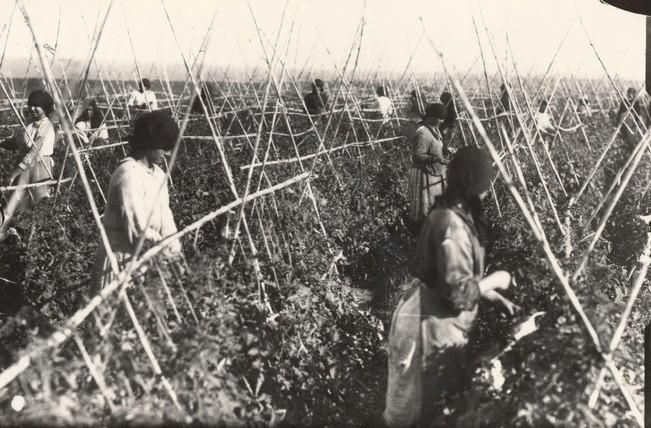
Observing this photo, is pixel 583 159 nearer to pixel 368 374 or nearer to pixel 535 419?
pixel 368 374

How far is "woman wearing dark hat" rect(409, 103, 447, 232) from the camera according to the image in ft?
18.4

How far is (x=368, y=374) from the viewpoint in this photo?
3953mm

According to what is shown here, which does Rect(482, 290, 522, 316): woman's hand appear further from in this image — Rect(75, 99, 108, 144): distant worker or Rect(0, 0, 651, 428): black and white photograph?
Rect(75, 99, 108, 144): distant worker

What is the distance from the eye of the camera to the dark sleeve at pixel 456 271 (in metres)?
2.39

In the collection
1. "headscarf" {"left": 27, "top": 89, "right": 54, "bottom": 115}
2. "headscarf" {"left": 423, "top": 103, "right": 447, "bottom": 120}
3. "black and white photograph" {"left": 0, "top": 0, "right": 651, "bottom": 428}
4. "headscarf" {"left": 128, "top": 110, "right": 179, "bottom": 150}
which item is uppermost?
"headscarf" {"left": 27, "top": 89, "right": 54, "bottom": 115}

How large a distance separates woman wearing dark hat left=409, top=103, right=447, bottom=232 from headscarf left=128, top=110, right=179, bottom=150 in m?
2.88

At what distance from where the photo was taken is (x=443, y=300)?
2543 mm

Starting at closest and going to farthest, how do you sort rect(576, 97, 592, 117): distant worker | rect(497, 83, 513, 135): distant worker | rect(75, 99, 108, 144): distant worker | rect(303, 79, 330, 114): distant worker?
rect(497, 83, 513, 135): distant worker → rect(75, 99, 108, 144): distant worker → rect(576, 97, 592, 117): distant worker → rect(303, 79, 330, 114): distant worker

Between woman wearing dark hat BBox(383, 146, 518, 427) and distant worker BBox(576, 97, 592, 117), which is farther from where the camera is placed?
distant worker BBox(576, 97, 592, 117)

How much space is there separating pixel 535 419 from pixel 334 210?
365 cm

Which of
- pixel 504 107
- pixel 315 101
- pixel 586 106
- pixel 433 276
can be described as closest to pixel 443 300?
pixel 433 276

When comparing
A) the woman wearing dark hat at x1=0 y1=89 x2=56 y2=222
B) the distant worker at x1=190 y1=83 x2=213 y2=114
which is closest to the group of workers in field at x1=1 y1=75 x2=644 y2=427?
the woman wearing dark hat at x1=0 y1=89 x2=56 y2=222

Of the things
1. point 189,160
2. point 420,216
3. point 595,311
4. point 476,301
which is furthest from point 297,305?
point 189,160

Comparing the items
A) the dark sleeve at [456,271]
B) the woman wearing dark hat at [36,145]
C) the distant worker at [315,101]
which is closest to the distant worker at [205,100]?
the distant worker at [315,101]
